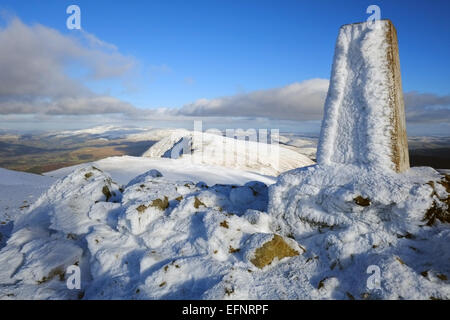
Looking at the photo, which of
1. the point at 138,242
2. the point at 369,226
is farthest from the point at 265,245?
the point at 138,242

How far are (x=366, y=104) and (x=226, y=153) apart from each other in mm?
31165

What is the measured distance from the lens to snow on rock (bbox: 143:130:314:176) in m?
33.4

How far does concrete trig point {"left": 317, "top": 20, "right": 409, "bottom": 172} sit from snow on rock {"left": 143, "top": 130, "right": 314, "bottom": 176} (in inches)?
962

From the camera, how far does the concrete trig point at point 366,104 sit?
5785 millimetres

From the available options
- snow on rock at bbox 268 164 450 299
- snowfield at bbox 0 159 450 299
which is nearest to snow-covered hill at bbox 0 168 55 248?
snowfield at bbox 0 159 450 299

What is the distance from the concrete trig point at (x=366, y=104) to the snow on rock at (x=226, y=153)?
24.4m

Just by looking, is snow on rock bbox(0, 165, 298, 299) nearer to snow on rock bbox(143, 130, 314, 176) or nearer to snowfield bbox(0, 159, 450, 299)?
snowfield bbox(0, 159, 450, 299)

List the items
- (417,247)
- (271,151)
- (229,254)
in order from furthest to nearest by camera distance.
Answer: (271,151) → (229,254) → (417,247)

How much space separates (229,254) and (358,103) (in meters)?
4.96

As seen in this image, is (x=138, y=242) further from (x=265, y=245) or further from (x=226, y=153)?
(x=226, y=153)

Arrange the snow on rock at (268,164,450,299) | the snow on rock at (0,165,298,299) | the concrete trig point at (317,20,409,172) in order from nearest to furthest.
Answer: the snow on rock at (268,164,450,299) → the snow on rock at (0,165,298,299) → the concrete trig point at (317,20,409,172)

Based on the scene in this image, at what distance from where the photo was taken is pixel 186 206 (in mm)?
6945
